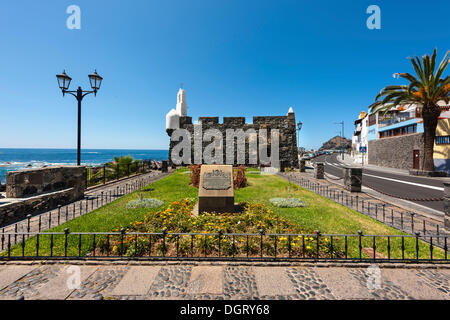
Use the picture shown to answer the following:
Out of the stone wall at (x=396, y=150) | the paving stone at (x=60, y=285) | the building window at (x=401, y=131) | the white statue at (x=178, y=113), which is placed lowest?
the paving stone at (x=60, y=285)

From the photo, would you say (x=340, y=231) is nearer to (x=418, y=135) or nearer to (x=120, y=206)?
(x=120, y=206)

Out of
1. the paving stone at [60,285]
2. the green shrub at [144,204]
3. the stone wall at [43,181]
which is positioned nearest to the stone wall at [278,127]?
the stone wall at [43,181]

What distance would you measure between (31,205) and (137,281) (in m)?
6.48

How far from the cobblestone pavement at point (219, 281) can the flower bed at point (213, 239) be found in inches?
15.7

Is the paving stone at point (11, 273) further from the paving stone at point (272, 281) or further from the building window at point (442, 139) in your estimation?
the building window at point (442, 139)

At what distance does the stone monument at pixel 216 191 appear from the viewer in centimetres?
676

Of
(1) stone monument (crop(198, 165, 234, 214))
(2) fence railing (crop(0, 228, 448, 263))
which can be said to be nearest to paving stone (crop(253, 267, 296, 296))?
(2) fence railing (crop(0, 228, 448, 263))

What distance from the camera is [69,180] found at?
8602 millimetres

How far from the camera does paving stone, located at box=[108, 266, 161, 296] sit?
2.98 meters

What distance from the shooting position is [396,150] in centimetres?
2602

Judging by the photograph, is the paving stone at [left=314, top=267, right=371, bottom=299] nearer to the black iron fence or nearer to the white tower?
the black iron fence

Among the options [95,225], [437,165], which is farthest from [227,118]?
[437,165]
